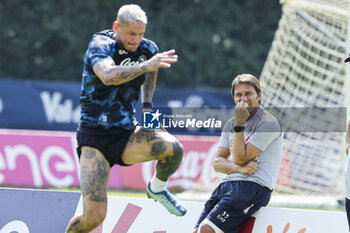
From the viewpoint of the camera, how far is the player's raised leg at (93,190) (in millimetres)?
5219

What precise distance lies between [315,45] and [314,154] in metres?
2.20

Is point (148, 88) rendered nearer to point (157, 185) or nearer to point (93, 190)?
point (157, 185)

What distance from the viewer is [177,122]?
5918 millimetres

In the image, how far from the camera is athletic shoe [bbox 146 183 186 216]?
216 inches

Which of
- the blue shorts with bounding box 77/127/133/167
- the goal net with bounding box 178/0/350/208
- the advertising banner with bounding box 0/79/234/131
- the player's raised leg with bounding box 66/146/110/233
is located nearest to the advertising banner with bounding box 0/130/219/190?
the goal net with bounding box 178/0/350/208

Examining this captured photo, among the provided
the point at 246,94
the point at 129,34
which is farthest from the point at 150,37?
the point at 129,34

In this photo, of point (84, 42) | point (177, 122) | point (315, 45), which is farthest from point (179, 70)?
point (177, 122)

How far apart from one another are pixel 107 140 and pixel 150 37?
21002 mm

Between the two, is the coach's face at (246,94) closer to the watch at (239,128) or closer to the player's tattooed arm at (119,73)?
the watch at (239,128)

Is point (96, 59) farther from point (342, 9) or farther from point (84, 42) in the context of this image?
point (84, 42)

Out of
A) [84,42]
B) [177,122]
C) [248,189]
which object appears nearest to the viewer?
[248,189]

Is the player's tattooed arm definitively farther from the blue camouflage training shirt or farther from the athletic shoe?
the athletic shoe

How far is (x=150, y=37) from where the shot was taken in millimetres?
26109

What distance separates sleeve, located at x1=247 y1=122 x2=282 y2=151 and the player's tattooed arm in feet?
3.85
